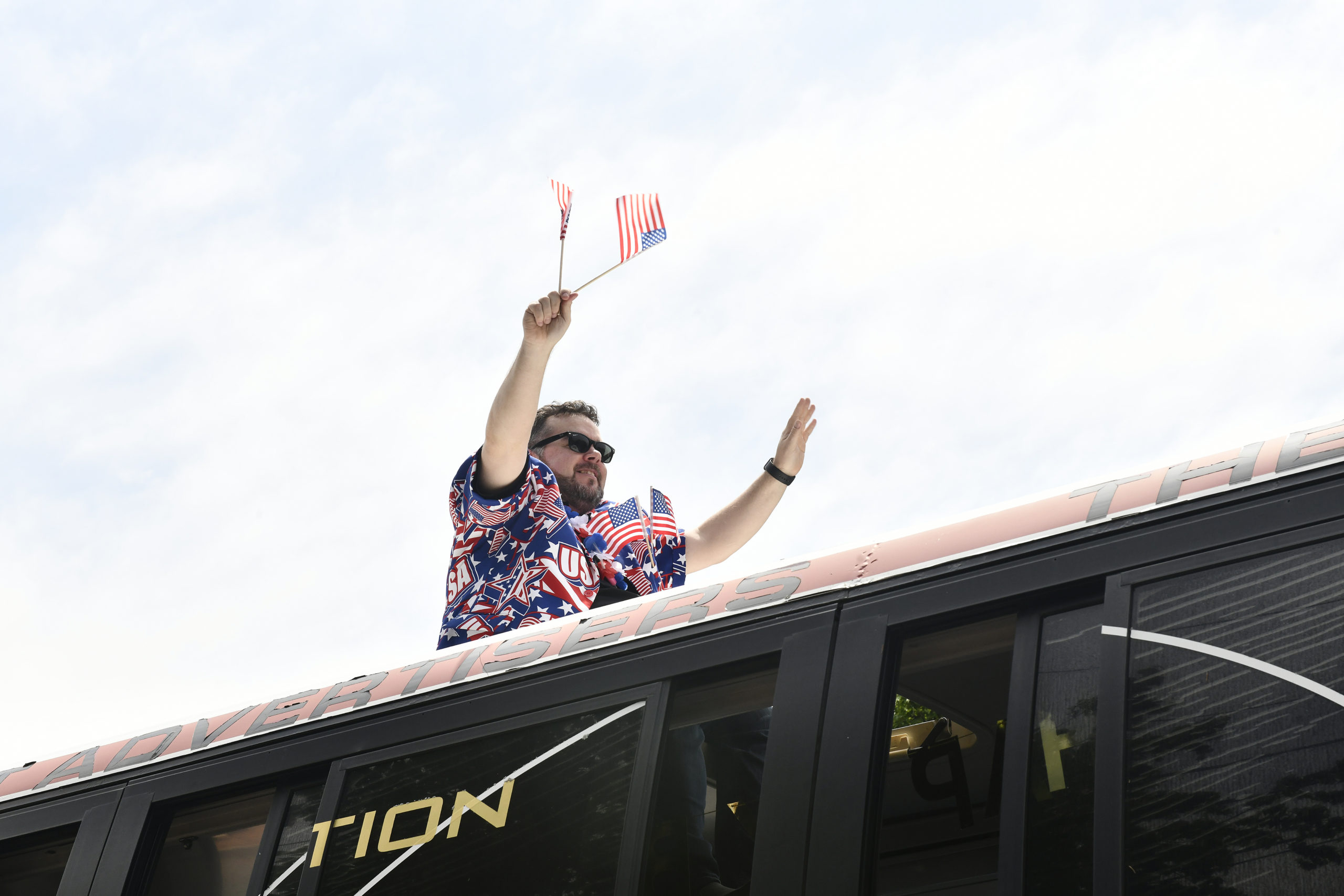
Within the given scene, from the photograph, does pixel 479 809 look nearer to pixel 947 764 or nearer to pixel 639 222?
pixel 947 764

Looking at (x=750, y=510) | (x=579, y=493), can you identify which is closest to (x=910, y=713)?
(x=579, y=493)

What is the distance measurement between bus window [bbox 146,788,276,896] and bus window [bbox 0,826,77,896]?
0.25 metres

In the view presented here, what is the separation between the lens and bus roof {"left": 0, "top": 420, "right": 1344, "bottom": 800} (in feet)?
6.27

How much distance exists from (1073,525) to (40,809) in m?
2.18

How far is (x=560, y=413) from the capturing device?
4.26 metres

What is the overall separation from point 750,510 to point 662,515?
1.91 feet

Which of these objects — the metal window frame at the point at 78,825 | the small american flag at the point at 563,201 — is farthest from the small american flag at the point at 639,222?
the metal window frame at the point at 78,825

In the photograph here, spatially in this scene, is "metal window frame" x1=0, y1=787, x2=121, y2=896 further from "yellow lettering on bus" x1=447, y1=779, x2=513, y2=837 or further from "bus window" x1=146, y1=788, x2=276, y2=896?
A: "yellow lettering on bus" x1=447, y1=779, x2=513, y2=837

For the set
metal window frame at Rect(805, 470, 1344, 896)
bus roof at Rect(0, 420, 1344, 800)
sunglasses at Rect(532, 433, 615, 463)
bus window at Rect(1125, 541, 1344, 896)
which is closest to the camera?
bus window at Rect(1125, 541, 1344, 896)

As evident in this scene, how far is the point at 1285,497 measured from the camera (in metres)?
Result: 1.80

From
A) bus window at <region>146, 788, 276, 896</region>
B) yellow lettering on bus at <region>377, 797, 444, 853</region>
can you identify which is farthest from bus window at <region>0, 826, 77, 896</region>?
yellow lettering on bus at <region>377, 797, 444, 853</region>

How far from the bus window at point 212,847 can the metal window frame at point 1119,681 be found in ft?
5.15

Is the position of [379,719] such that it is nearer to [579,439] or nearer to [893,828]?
[893,828]

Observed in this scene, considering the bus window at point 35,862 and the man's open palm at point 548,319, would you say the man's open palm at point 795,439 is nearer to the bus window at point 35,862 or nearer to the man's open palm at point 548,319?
the man's open palm at point 548,319
